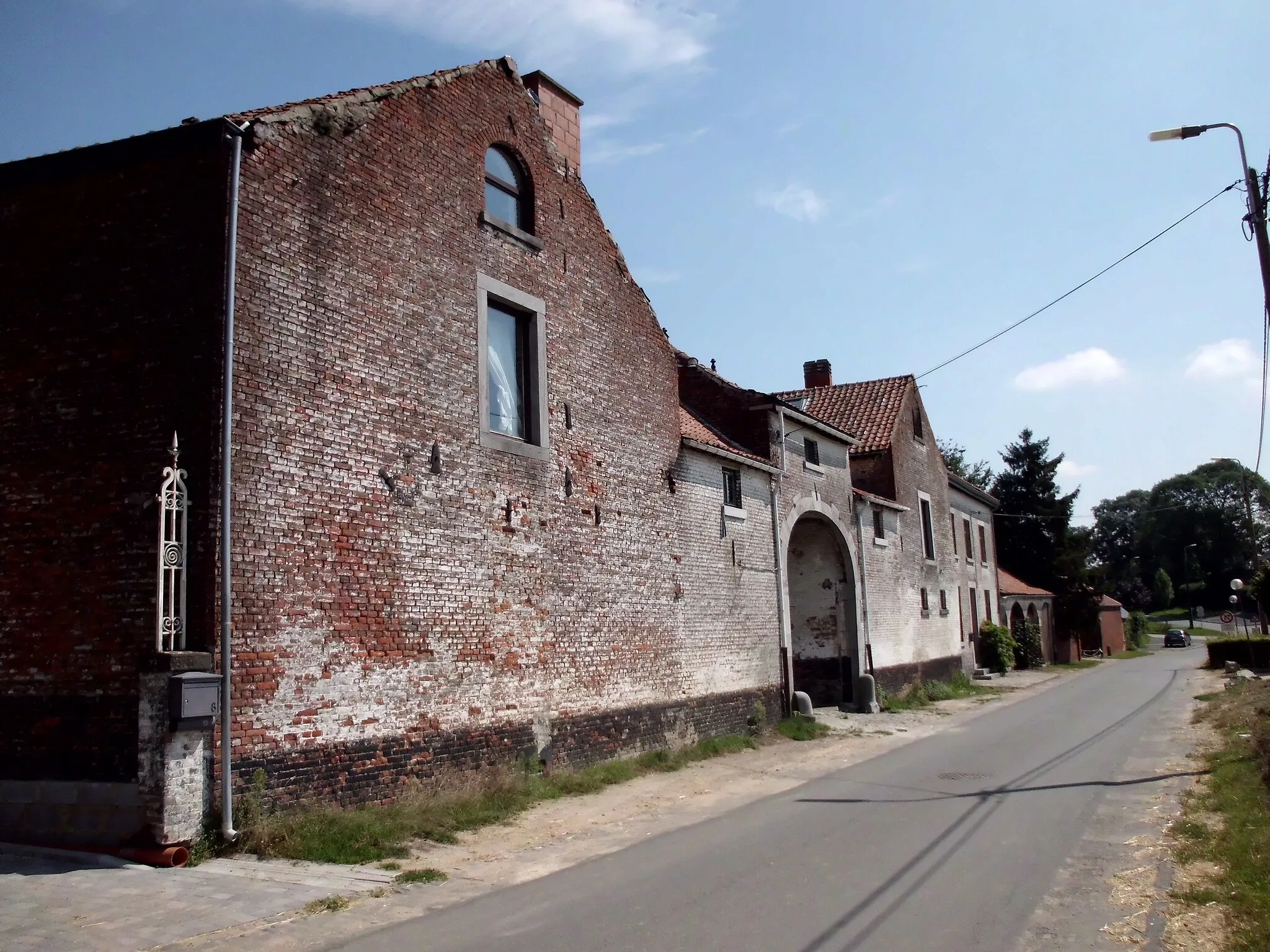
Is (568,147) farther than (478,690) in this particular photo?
Yes

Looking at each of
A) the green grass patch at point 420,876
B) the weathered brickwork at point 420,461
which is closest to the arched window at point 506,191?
the weathered brickwork at point 420,461

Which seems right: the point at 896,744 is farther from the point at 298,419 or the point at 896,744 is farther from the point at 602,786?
the point at 298,419

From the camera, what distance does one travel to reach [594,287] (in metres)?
15.1

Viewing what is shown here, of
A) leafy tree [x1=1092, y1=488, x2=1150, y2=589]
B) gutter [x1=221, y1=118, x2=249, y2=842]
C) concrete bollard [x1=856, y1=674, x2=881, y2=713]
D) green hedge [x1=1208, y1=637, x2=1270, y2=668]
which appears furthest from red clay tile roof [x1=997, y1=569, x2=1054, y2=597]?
leafy tree [x1=1092, y1=488, x2=1150, y2=589]

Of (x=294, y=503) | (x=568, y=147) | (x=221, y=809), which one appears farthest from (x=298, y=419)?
(x=568, y=147)

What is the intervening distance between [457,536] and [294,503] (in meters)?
2.35

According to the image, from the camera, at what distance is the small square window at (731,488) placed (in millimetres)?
18375

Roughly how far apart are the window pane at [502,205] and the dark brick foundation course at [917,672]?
15319 millimetres

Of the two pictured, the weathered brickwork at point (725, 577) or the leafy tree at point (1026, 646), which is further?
the leafy tree at point (1026, 646)

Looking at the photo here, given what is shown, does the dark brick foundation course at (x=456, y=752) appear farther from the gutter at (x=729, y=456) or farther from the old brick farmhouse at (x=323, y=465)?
the gutter at (x=729, y=456)

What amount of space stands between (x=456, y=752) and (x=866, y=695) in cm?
1397

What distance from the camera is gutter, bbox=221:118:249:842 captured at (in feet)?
28.2

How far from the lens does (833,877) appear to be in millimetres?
7547

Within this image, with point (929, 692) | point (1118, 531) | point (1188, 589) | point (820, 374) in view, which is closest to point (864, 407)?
point (820, 374)
